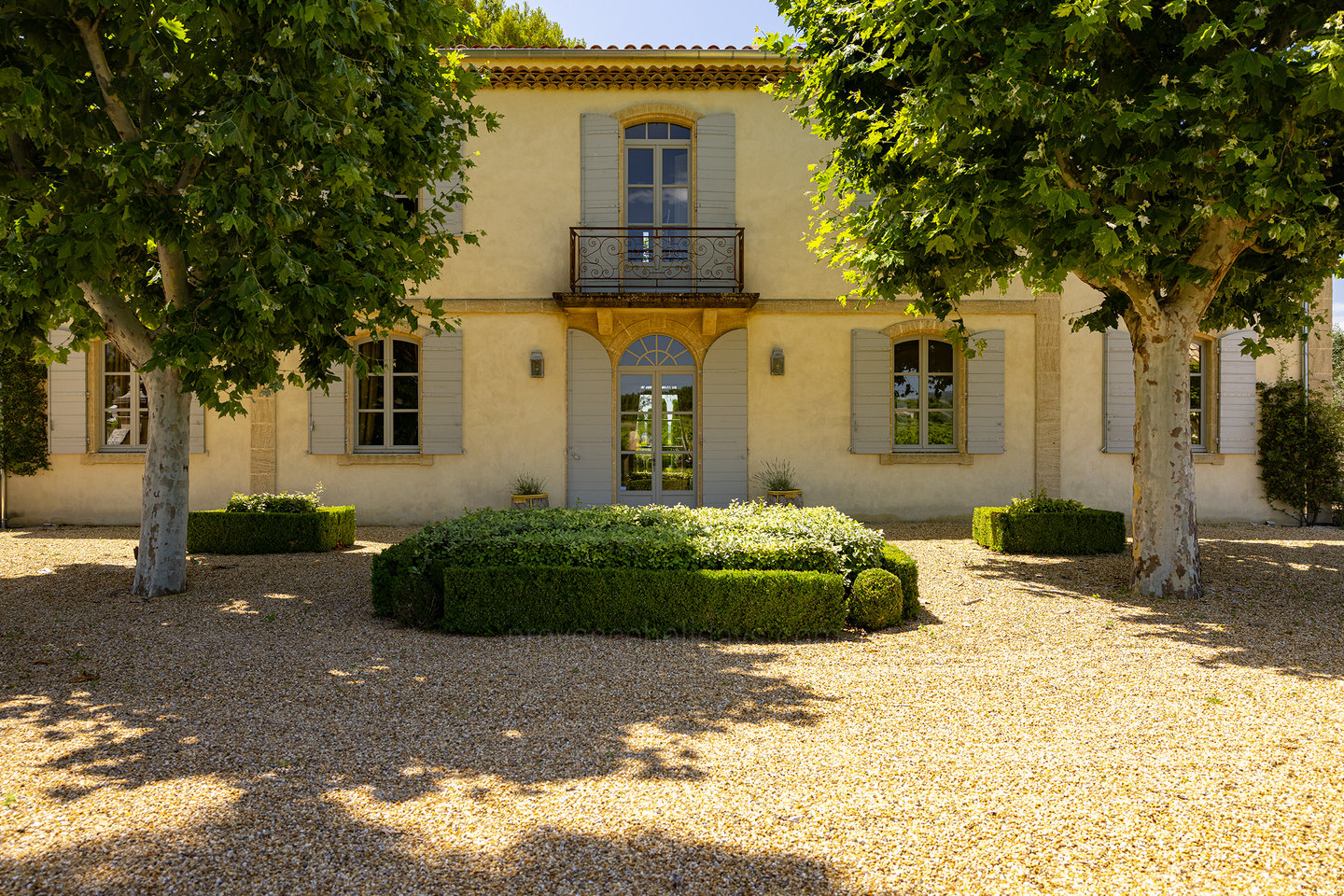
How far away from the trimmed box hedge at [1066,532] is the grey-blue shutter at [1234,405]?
4005 mm

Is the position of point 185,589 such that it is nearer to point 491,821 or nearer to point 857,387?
point 491,821

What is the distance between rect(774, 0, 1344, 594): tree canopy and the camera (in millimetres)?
4867

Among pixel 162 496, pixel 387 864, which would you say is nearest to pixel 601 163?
pixel 162 496

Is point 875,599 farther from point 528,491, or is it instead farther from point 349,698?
point 528,491

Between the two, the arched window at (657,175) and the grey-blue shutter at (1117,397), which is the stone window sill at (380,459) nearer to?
the arched window at (657,175)

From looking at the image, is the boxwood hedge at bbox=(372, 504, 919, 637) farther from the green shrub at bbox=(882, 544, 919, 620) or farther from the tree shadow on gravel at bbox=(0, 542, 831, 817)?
the tree shadow on gravel at bbox=(0, 542, 831, 817)

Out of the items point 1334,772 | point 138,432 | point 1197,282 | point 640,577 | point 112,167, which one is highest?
point 112,167

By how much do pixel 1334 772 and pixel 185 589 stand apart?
7643mm

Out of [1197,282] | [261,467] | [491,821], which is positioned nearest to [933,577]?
[1197,282]

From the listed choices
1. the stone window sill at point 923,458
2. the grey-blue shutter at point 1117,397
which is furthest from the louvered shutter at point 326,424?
the grey-blue shutter at point 1117,397

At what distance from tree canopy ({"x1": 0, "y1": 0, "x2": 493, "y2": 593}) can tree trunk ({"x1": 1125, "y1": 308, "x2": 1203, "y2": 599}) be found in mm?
6123

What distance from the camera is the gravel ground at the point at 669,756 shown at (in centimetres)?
237

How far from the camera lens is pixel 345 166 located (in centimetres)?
473

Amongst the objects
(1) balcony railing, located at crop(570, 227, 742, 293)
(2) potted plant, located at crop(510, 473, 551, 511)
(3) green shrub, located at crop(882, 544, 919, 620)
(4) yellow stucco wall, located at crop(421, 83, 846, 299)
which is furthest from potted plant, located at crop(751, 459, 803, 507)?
(3) green shrub, located at crop(882, 544, 919, 620)
